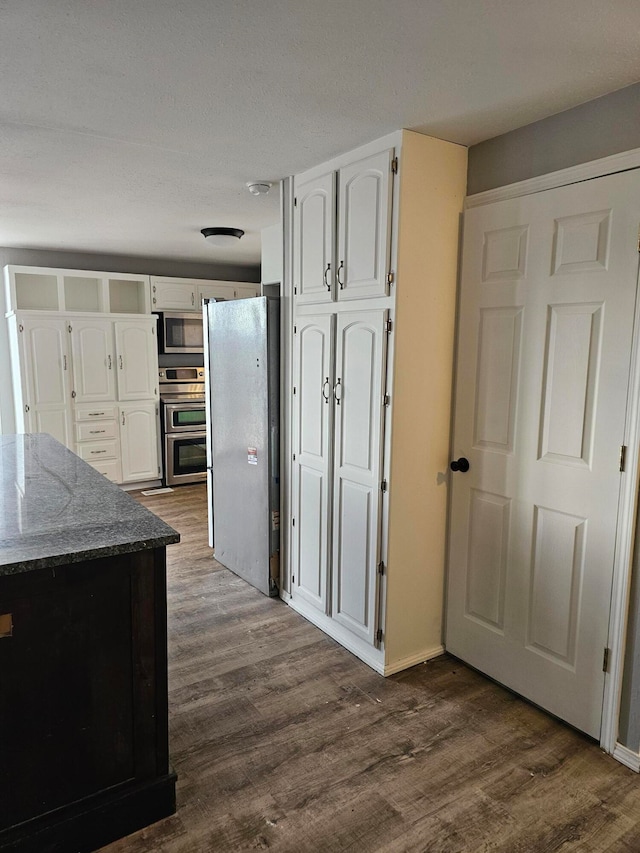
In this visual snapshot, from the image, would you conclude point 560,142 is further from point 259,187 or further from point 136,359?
point 136,359

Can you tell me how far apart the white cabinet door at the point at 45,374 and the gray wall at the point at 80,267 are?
475mm

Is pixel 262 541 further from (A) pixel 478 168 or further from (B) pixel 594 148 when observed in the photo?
(B) pixel 594 148

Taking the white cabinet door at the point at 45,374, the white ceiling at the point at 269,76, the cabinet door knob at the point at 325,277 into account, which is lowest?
the white cabinet door at the point at 45,374

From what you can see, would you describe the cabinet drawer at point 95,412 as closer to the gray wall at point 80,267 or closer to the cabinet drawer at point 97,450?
the cabinet drawer at point 97,450

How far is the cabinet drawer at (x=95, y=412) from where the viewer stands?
5250 mm

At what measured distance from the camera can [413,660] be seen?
2.63m

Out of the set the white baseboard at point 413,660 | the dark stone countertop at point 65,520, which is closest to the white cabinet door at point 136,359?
the dark stone countertop at point 65,520

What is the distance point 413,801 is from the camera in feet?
5.99

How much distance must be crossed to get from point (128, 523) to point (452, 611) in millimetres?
1646

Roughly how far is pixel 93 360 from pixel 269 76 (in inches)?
158

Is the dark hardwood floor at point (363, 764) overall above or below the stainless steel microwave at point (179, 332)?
below

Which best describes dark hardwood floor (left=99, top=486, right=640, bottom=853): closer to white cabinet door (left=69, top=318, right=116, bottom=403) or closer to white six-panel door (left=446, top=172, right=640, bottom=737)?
white six-panel door (left=446, top=172, right=640, bottom=737)

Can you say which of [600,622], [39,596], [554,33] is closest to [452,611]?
[600,622]

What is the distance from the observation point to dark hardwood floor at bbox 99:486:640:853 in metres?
1.70
